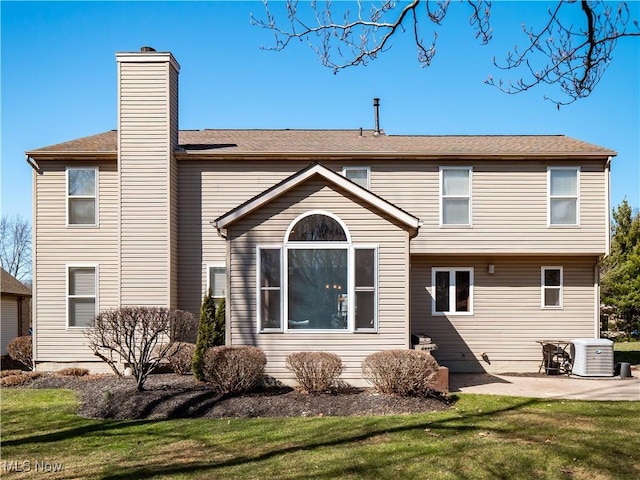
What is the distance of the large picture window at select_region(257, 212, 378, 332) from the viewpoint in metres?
12.1

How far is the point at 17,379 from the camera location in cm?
1376

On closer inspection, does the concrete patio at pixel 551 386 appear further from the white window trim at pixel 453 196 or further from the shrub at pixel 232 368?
the shrub at pixel 232 368

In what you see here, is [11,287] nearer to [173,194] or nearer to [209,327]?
[173,194]

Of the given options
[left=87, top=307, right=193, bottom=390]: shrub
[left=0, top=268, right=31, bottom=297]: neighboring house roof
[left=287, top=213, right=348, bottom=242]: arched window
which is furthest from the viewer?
[left=0, top=268, right=31, bottom=297]: neighboring house roof

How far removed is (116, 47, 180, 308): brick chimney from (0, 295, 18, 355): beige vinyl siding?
30.8ft

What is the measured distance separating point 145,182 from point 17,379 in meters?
5.40

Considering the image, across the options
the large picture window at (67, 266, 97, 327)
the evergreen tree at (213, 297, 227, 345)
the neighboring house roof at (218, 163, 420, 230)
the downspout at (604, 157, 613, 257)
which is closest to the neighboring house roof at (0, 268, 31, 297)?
the large picture window at (67, 266, 97, 327)

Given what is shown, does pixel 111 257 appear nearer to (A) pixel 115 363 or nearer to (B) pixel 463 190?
(A) pixel 115 363

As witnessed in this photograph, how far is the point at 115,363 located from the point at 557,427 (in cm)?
1057

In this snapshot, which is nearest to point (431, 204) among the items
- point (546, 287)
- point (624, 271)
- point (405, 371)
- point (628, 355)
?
point (546, 287)

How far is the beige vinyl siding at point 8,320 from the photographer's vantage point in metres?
21.6

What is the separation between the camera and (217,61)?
36.8 feet

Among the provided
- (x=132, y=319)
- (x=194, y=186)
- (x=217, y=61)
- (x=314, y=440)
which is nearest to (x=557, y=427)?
(x=314, y=440)

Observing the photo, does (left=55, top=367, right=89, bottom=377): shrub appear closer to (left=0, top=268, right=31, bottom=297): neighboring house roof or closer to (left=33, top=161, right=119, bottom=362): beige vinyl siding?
(left=33, top=161, right=119, bottom=362): beige vinyl siding
